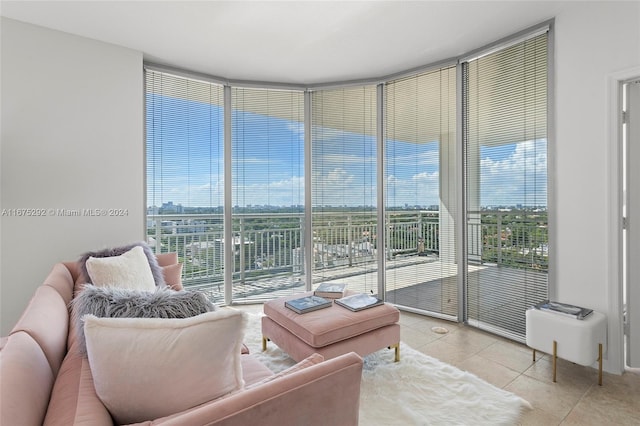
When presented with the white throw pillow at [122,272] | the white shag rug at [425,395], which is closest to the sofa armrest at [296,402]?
the white shag rug at [425,395]

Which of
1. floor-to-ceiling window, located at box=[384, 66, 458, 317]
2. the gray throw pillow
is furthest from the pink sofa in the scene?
floor-to-ceiling window, located at box=[384, 66, 458, 317]

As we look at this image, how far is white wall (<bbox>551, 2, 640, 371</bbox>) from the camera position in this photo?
87.7 inches

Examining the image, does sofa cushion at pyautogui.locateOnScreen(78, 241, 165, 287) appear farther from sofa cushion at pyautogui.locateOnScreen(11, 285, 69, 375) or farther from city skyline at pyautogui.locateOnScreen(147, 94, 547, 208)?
city skyline at pyautogui.locateOnScreen(147, 94, 547, 208)

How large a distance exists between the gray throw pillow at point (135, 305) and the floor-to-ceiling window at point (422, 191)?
2774 millimetres

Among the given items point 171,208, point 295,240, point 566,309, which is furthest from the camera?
point 295,240

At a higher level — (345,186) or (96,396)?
(345,186)

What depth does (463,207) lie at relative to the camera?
3209 mm

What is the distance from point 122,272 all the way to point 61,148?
4.72 ft

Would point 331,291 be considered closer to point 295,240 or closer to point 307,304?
point 307,304

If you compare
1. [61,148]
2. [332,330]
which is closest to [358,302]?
[332,330]

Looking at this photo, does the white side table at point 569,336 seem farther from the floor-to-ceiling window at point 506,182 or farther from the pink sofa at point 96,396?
the pink sofa at point 96,396

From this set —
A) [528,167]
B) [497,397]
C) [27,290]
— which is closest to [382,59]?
[528,167]

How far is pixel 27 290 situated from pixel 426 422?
10.4 ft

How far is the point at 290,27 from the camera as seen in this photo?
105 inches
